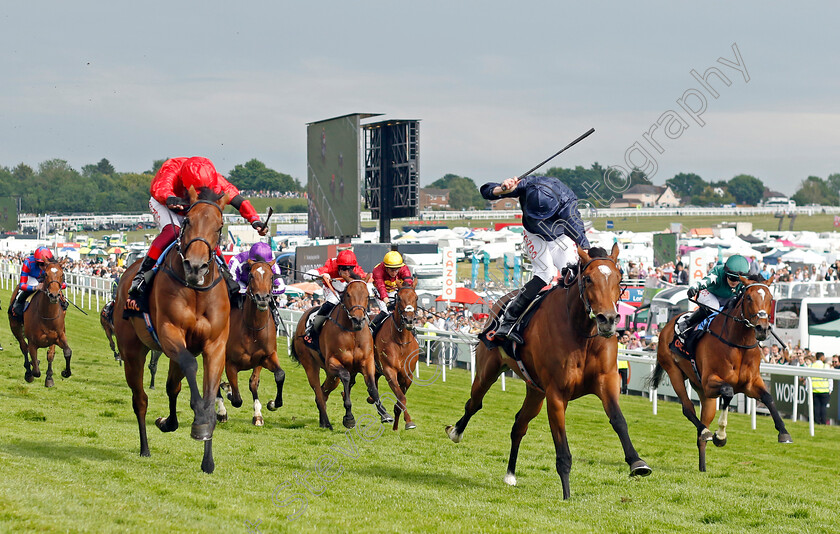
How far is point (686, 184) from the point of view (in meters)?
117

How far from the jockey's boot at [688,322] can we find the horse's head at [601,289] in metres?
4.08

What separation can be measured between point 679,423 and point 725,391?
542 centimetres

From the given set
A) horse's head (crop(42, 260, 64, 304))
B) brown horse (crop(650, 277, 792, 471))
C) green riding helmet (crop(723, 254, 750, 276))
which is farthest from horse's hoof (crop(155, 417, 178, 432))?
horse's head (crop(42, 260, 64, 304))

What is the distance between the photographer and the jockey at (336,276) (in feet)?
38.4

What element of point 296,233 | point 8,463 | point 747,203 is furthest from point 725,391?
point 747,203

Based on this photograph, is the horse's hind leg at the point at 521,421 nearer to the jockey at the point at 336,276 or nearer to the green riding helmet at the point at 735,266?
the green riding helmet at the point at 735,266

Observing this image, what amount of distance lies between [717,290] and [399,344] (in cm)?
401

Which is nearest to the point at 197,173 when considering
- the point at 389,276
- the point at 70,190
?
the point at 389,276

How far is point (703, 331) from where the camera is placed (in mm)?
10320

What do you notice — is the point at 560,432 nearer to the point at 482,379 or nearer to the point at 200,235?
the point at 482,379

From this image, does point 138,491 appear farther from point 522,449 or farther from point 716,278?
point 716,278

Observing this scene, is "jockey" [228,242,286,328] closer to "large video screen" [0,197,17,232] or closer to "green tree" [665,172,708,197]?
"large video screen" [0,197,17,232]

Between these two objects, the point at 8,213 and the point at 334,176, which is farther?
the point at 8,213

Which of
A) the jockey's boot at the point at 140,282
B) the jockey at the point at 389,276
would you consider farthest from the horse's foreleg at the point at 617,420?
the jockey at the point at 389,276
